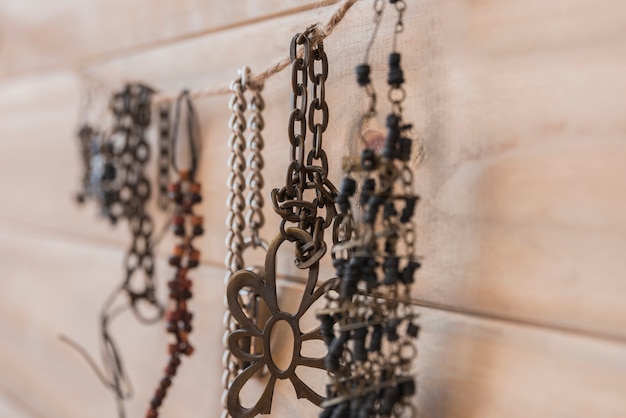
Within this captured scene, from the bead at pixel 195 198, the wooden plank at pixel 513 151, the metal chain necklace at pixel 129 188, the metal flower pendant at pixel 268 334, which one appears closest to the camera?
the wooden plank at pixel 513 151

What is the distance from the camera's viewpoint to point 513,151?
45 centimetres

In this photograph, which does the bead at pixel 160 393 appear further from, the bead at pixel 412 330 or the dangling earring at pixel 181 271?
the bead at pixel 412 330

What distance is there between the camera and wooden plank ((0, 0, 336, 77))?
2.33ft

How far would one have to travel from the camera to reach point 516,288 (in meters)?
0.45

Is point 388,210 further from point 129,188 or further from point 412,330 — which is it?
point 129,188

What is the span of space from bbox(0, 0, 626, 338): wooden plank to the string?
0.04 m

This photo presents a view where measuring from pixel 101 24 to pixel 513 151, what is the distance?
699 mm

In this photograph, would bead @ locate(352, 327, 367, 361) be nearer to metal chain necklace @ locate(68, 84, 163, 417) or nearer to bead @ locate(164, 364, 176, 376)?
bead @ locate(164, 364, 176, 376)

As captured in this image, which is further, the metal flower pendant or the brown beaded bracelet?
the brown beaded bracelet

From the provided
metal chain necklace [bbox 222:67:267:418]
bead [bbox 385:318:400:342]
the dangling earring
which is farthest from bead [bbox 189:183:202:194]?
bead [bbox 385:318:400:342]

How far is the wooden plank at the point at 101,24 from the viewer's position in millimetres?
709

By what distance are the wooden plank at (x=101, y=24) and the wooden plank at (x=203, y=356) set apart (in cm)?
29

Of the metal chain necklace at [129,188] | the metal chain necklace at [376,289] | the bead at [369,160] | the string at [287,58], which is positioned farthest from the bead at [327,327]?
the metal chain necklace at [129,188]

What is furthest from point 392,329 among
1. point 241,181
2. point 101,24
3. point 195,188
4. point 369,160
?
point 101,24
